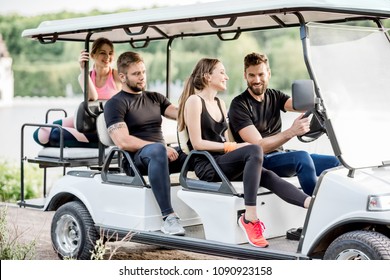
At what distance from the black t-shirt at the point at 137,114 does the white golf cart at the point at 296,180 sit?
0.28 meters

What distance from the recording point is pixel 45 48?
18266 millimetres

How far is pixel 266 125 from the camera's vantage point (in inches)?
223

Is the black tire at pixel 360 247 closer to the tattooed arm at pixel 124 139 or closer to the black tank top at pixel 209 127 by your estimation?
the black tank top at pixel 209 127

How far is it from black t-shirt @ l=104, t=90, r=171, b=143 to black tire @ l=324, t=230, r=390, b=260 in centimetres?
181

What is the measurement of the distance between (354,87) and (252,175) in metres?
0.82

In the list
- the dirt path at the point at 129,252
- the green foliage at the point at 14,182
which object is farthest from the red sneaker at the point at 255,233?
the green foliage at the point at 14,182

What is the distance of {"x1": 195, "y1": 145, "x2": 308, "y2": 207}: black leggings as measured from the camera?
198 inches

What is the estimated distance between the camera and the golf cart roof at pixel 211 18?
4781 mm

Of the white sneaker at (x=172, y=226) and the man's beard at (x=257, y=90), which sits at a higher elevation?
the man's beard at (x=257, y=90)

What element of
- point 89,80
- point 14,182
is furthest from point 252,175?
point 14,182

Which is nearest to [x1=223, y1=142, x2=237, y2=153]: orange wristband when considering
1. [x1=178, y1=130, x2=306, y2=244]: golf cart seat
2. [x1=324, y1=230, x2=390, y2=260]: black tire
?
[x1=178, y1=130, x2=306, y2=244]: golf cart seat

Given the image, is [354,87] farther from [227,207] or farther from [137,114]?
[137,114]

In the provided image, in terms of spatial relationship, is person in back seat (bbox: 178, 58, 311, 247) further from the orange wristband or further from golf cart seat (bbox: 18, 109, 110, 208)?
golf cart seat (bbox: 18, 109, 110, 208)

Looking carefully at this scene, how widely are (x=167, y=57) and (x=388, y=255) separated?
3.19 m
